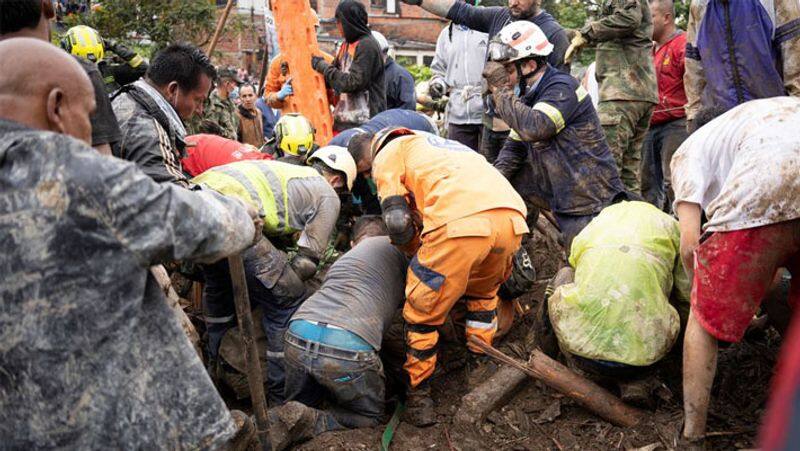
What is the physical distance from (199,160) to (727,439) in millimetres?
3660

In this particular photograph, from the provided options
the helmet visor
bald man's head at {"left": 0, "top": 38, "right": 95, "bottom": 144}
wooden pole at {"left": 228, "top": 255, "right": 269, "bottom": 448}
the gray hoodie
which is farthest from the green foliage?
bald man's head at {"left": 0, "top": 38, "right": 95, "bottom": 144}

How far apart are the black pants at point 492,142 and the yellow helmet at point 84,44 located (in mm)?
3497

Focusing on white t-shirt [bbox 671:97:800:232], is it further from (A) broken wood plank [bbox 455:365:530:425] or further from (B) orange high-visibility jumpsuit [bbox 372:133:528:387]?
(A) broken wood plank [bbox 455:365:530:425]

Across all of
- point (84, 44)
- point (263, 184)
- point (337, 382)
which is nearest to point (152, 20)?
point (84, 44)

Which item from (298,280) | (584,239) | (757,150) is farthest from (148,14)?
(757,150)

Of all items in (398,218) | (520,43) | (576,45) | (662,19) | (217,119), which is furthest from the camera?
(217,119)

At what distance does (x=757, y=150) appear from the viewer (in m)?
2.86

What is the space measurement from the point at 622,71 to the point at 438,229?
2817 mm

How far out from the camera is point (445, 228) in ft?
12.2

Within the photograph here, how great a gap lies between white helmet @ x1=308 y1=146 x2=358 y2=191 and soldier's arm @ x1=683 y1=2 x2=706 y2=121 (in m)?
2.47

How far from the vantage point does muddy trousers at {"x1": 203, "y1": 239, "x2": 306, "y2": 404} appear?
13.4 feet

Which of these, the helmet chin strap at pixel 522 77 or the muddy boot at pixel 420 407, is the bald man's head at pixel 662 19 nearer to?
the helmet chin strap at pixel 522 77

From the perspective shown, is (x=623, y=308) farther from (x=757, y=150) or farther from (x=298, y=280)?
(x=298, y=280)

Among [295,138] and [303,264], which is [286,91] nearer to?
[295,138]
